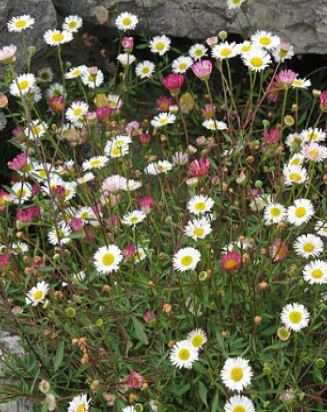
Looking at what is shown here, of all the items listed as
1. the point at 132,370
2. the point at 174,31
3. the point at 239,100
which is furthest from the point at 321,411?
the point at 174,31

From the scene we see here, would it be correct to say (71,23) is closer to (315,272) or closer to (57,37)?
(57,37)

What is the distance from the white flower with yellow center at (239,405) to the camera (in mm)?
1499

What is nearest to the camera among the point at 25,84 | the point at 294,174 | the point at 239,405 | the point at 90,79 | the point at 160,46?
the point at 239,405

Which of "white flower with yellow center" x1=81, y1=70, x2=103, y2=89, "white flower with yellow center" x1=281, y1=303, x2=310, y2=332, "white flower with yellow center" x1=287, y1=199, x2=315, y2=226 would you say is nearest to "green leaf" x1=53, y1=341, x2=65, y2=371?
"white flower with yellow center" x1=281, y1=303, x2=310, y2=332

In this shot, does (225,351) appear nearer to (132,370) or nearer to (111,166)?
(132,370)

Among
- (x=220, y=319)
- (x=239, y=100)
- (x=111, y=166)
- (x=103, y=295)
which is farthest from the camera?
(x=239, y=100)

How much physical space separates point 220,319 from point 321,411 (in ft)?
1.10

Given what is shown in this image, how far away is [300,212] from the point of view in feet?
5.85

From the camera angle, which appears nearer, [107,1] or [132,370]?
[132,370]

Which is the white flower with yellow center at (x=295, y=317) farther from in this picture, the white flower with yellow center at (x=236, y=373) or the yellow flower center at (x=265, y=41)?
the yellow flower center at (x=265, y=41)

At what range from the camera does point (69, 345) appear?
1.85 m

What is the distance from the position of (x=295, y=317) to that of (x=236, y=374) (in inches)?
8.8

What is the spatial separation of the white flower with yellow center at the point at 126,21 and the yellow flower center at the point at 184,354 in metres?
1.52

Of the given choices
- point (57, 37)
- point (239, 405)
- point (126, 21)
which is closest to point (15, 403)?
point (239, 405)
